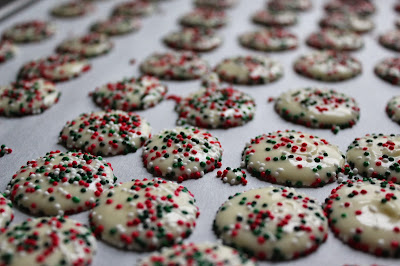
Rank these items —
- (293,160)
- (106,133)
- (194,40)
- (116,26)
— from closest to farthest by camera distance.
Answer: (293,160)
(106,133)
(194,40)
(116,26)

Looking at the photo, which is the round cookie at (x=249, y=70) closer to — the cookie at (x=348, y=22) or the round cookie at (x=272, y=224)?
the cookie at (x=348, y=22)

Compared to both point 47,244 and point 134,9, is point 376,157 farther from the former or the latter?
point 134,9

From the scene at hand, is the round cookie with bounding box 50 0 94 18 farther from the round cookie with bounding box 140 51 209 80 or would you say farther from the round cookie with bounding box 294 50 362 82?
the round cookie with bounding box 294 50 362 82

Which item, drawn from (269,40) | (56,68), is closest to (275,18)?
(269,40)

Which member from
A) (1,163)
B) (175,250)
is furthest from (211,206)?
(1,163)

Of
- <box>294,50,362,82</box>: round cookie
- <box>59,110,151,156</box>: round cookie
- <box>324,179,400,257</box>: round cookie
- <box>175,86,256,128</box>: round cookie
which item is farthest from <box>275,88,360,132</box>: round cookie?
<box>59,110,151,156</box>: round cookie

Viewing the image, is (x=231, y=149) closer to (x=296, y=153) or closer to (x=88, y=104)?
(x=296, y=153)

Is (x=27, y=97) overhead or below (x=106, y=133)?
overhead

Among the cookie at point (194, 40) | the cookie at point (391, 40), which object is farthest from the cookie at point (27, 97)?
the cookie at point (391, 40)
